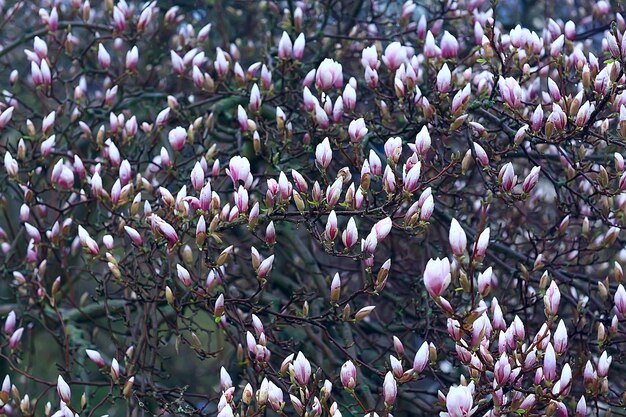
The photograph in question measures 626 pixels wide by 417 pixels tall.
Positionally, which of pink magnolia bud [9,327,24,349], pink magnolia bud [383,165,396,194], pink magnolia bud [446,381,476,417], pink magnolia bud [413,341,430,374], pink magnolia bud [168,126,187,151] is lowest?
pink magnolia bud [9,327,24,349]

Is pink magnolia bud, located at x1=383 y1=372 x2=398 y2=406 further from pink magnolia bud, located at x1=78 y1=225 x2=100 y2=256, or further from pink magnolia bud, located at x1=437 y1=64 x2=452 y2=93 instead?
pink magnolia bud, located at x1=78 y1=225 x2=100 y2=256

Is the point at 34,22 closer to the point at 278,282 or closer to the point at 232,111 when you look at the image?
the point at 232,111

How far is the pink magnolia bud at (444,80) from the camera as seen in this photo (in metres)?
3.08

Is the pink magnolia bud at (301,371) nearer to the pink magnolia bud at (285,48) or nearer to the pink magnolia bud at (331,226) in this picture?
the pink magnolia bud at (331,226)

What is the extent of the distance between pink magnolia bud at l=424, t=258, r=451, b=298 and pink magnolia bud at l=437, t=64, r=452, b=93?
0.99 meters

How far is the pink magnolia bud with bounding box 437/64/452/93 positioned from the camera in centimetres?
308

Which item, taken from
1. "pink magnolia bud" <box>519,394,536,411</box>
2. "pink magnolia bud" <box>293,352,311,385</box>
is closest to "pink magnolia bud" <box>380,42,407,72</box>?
"pink magnolia bud" <box>293,352,311,385</box>

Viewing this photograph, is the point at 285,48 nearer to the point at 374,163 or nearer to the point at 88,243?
the point at 374,163

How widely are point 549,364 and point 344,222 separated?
5.88 feet

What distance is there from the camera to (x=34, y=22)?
602cm

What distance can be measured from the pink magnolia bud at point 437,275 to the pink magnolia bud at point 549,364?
0.38 metres

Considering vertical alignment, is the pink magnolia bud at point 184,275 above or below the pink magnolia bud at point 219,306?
above

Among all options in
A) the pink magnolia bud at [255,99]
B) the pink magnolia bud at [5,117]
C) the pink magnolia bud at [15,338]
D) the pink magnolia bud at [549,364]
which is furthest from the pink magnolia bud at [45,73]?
the pink magnolia bud at [549,364]

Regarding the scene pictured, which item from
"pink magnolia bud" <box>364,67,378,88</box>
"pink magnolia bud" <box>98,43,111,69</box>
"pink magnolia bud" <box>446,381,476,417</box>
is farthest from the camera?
"pink magnolia bud" <box>98,43,111,69</box>
